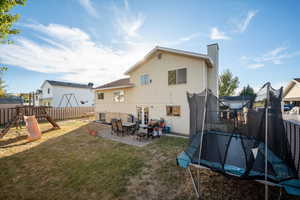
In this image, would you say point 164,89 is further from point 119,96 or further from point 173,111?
point 119,96

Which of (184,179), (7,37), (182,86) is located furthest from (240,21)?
(7,37)

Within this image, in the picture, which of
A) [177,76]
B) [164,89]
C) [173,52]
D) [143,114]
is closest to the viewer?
[173,52]

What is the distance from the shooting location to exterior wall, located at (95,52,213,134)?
8281 millimetres

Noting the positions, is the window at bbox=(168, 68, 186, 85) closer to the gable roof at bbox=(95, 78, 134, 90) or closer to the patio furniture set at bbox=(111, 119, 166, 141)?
the patio furniture set at bbox=(111, 119, 166, 141)

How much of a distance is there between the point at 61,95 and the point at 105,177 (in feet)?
82.6

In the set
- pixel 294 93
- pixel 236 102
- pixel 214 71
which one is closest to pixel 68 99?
Result: pixel 214 71

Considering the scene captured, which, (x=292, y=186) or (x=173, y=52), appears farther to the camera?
(x=173, y=52)

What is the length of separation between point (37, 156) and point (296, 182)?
8.61 meters

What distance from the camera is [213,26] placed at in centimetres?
801

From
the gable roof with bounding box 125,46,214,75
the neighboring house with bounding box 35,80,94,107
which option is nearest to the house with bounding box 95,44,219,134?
the gable roof with bounding box 125,46,214,75

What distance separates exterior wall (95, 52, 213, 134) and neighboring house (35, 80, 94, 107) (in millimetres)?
16656

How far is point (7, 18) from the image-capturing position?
13.9ft

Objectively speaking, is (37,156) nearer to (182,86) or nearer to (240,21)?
(182,86)

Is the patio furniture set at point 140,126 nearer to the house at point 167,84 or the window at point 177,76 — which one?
the house at point 167,84
